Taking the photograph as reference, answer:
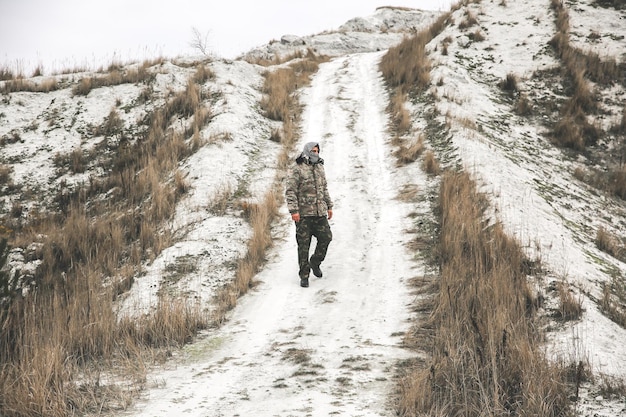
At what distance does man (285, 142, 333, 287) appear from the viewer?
6.73 meters

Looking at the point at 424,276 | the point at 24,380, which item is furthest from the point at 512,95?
the point at 24,380

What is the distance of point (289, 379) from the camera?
4008 millimetres

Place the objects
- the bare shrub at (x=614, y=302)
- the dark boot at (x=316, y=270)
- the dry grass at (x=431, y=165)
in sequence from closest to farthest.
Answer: the bare shrub at (x=614, y=302) → the dark boot at (x=316, y=270) → the dry grass at (x=431, y=165)

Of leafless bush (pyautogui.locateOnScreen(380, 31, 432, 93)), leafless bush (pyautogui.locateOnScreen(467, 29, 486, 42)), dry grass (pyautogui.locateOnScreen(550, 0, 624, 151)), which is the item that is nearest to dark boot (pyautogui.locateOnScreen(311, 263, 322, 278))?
dry grass (pyautogui.locateOnScreen(550, 0, 624, 151))

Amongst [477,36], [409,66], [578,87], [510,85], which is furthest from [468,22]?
[578,87]

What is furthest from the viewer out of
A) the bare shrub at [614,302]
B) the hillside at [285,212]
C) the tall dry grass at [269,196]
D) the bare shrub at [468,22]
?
the bare shrub at [468,22]

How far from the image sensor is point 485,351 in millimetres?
3654

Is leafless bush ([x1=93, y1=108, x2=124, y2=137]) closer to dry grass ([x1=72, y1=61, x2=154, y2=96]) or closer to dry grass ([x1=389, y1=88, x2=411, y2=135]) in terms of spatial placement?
dry grass ([x1=72, y1=61, x2=154, y2=96])

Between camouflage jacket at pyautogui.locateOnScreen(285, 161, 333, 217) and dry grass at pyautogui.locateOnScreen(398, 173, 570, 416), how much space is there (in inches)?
80.4

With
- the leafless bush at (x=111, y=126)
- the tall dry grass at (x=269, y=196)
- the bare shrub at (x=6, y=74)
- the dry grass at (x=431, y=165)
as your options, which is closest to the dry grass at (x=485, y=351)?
the tall dry grass at (x=269, y=196)

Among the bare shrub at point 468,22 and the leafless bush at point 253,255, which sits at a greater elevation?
the bare shrub at point 468,22

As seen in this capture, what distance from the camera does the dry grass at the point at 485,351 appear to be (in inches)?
126

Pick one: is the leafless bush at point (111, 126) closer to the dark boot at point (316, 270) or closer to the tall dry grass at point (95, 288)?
the tall dry grass at point (95, 288)

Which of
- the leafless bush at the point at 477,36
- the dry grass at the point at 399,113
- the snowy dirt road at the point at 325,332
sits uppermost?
the leafless bush at the point at 477,36
